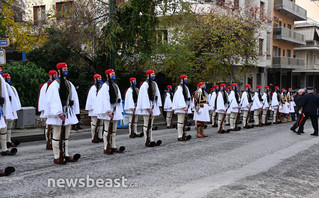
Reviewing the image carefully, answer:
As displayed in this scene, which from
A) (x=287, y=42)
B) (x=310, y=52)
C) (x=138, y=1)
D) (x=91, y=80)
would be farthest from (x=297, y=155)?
(x=310, y=52)

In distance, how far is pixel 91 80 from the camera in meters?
22.7

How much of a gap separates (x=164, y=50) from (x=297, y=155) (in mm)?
12538

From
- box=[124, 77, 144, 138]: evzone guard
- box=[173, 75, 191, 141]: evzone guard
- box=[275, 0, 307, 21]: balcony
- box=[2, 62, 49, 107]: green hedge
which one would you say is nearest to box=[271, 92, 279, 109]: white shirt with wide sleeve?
box=[173, 75, 191, 141]: evzone guard

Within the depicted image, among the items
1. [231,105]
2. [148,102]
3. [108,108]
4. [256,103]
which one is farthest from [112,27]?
[256,103]

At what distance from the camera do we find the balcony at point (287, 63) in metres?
43.9

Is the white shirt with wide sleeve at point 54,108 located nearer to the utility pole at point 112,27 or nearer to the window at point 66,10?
the utility pole at point 112,27

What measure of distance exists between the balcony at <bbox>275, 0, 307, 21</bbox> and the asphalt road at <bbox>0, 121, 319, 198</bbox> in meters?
35.5

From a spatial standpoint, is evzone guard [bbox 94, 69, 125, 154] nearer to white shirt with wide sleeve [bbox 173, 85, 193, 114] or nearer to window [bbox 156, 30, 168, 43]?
white shirt with wide sleeve [bbox 173, 85, 193, 114]

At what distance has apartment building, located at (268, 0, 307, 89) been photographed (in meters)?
43.8

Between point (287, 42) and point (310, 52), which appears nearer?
point (287, 42)

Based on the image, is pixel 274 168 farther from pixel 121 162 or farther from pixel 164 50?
pixel 164 50

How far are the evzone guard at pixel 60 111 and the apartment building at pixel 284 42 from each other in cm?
3667

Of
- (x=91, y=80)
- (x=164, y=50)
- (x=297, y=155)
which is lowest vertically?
(x=297, y=155)

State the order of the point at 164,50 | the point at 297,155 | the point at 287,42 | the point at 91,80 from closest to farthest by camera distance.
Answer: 1. the point at 297,155
2. the point at 164,50
3. the point at 91,80
4. the point at 287,42
